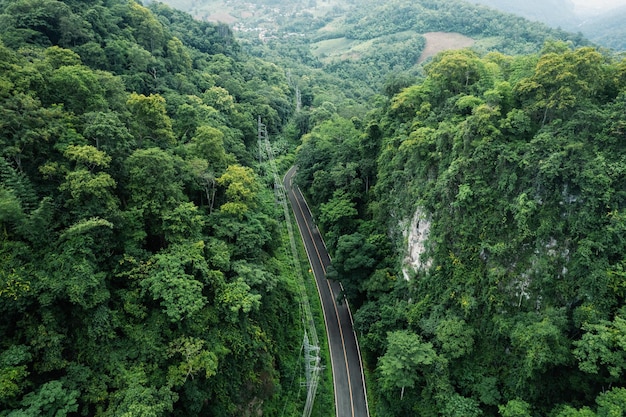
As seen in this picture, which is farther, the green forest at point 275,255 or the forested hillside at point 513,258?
the forested hillside at point 513,258

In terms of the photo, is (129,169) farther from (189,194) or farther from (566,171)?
(566,171)

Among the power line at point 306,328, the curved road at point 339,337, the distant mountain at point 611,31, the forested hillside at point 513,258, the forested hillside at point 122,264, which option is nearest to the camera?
the forested hillside at point 122,264

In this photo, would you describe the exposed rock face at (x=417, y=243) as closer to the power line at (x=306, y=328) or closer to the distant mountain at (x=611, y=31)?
the power line at (x=306, y=328)

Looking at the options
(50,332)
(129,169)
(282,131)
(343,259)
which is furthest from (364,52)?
(50,332)

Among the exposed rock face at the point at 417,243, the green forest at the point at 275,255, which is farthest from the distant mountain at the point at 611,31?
the exposed rock face at the point at 417,243

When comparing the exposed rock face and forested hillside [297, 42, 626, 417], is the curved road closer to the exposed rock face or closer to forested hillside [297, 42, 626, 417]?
forested hillside [297, 42, 626, 417]

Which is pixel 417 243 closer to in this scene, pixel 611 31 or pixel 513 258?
pixel 513 258
